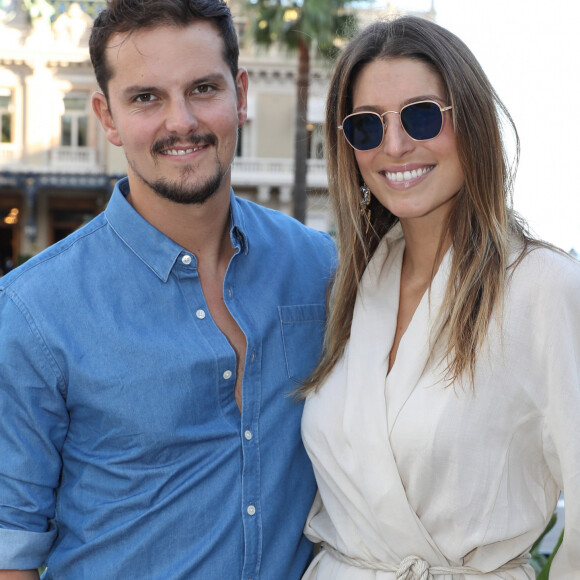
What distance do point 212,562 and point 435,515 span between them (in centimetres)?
65

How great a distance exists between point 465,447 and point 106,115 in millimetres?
1515

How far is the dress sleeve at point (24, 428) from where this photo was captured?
2.20m

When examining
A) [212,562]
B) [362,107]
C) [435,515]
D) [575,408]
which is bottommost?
[212,562]

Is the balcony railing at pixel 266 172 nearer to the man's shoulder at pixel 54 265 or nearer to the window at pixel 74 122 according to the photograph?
the window at pixel 74 122

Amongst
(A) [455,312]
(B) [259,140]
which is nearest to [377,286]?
(A) [455,312]

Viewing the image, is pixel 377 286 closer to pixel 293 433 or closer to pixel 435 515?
pixel 293 433

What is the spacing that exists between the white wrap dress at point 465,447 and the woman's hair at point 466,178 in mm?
58

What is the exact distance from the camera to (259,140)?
24953 millimetres

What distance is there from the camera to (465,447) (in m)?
2.17

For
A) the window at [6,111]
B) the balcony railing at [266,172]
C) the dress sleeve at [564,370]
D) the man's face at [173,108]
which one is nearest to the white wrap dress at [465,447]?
the dress sleeve at [564,370]

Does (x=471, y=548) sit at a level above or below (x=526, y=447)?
below

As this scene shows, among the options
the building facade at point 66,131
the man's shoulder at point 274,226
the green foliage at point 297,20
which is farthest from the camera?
the building facade at point 66,131

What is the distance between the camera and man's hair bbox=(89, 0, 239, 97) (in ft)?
7.84

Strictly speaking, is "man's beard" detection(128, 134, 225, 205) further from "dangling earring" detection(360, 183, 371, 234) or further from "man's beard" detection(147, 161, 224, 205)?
"dangling earring" detection(360, 183, 371, 234)
